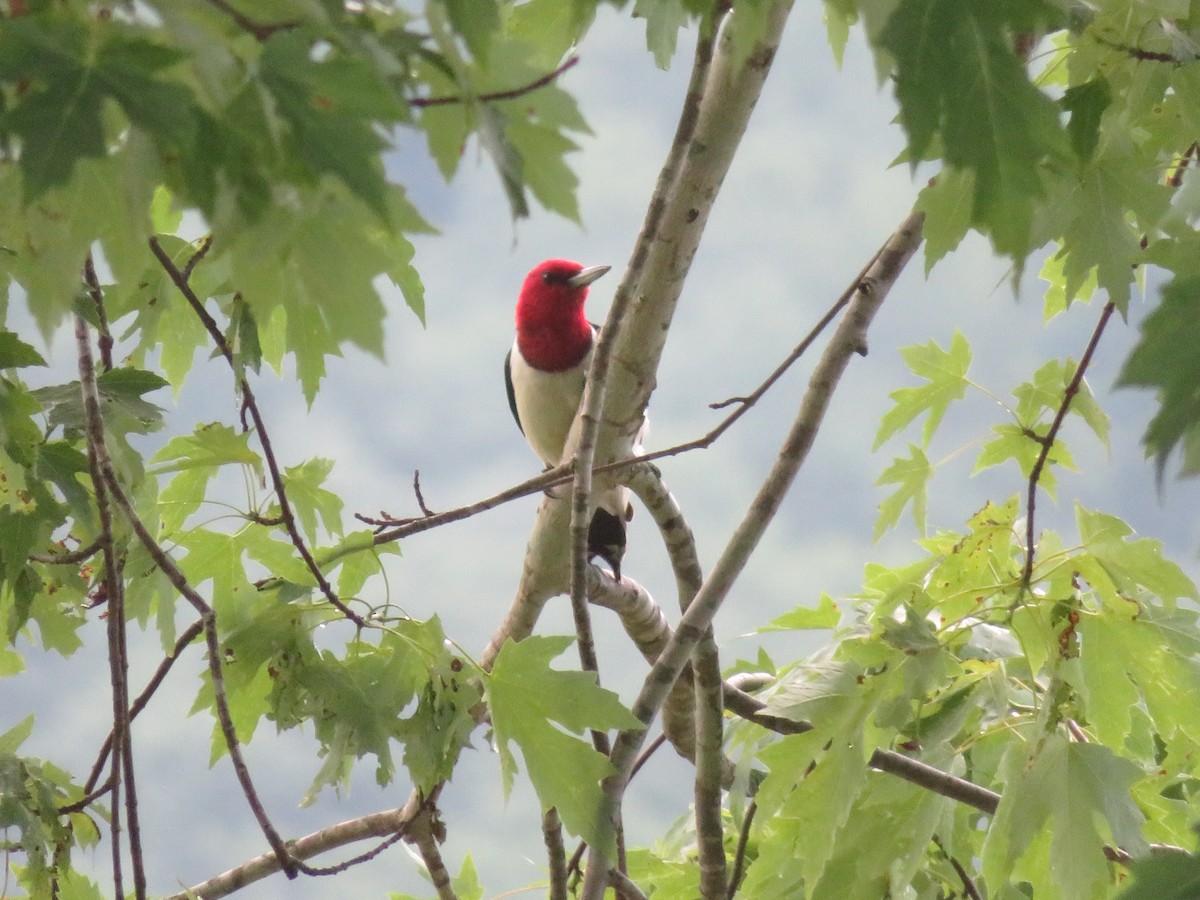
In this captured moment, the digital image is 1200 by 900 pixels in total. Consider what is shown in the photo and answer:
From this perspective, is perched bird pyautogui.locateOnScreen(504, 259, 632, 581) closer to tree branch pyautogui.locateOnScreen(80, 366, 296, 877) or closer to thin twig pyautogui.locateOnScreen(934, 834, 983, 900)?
thin twig pyautogui.locateOnScreen(934, 834, 983, 900)

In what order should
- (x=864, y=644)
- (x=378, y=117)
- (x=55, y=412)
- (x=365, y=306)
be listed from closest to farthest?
(x=378, y=117) < (x=365, y=306) < (x=55, y=412) < (x=864, y=644)

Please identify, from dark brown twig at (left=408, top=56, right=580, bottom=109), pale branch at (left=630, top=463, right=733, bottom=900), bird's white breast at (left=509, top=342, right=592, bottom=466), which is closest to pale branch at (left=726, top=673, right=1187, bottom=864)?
pale branch at (left=630, top=463, right=733, bottom=900)

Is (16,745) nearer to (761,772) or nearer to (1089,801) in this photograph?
(761,772)

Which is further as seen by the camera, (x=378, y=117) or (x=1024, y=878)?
(x=1024, y=878)

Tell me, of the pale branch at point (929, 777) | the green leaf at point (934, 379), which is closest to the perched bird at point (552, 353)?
the green leaf at point (934, 379)

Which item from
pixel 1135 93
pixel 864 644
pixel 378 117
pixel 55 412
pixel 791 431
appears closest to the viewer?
pixel 378 117

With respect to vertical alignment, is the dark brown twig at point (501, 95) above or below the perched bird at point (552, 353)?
below

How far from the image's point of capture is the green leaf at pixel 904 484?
2451mm

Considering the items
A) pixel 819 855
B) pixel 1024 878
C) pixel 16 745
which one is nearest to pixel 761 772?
pixel 1024 878

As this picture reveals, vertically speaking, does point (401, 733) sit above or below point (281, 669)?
below

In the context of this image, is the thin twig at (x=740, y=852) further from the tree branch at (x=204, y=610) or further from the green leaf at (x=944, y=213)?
the green leaf at (x=944, y=213)

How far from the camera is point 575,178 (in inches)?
37.9

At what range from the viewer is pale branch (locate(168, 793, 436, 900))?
270 cm

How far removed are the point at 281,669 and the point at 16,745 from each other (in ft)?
1.91
